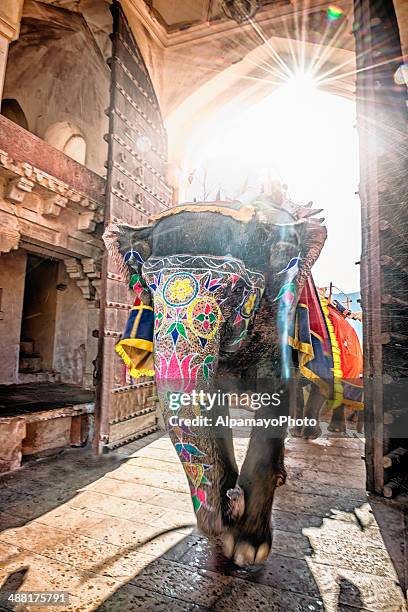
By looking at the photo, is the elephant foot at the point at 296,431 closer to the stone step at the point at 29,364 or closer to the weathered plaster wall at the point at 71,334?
the weathered plaster wall at the point at 71,334

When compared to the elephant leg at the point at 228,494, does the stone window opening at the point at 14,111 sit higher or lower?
higher

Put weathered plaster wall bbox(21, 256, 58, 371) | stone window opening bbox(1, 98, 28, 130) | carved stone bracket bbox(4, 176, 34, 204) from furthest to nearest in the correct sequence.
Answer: weathered plaster wall bbox(21, 256, 58, 371) → stone window opening bbox(1, 98, 28, 130) → carved stone bracket bbox(4, 176, 34, 204)

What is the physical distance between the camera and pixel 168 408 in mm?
1667

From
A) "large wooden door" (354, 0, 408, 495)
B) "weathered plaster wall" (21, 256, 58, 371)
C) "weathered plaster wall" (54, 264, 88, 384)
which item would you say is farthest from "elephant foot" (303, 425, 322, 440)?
"weathered plaster wall" (21, 256, 58, 371)

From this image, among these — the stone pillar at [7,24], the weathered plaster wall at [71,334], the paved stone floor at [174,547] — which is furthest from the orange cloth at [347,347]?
the stone pillar at [7,24]

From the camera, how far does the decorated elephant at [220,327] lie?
1.67 m

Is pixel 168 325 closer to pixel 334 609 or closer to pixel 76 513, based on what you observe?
pixel 334 609

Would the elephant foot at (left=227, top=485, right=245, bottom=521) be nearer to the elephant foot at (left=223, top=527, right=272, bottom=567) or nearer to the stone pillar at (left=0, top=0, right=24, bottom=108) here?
the elephant foot at (left=223, top=527, right=272, bottom=567)

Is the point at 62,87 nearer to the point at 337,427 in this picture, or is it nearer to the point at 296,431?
the point at 296,431

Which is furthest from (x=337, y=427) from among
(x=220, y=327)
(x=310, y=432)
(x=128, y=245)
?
(x=128, y=245)

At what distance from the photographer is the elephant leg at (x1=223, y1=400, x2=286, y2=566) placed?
5.81ft

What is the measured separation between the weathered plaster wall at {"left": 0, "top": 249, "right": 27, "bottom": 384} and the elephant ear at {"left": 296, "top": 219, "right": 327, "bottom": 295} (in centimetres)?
581

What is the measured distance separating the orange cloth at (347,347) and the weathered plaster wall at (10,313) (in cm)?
530

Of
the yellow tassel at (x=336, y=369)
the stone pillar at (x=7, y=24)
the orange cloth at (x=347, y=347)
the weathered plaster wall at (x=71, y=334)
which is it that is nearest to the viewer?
the stone pillar at (x=7, y=24)
